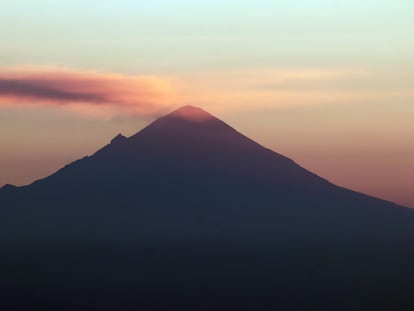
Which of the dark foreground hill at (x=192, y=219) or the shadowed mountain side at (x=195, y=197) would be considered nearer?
the dark foreground hill at (x=192, y=219)

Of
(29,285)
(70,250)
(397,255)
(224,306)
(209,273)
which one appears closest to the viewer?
(224,306)

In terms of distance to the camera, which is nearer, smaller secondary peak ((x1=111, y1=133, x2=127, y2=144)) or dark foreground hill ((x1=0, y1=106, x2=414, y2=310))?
dark foreground hill ((x1=0, y1=106, x2=414, y2=310))

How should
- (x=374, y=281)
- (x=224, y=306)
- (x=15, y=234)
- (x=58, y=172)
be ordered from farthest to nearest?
(x=58, y=172) < (x=15, y=234) < (x=374, y=281) < (x=224, y=306)

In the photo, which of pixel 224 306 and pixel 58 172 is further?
pixel 58 172

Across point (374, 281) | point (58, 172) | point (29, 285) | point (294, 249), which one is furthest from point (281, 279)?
point (58, 172)

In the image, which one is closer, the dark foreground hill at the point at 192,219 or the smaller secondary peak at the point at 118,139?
the dark foreground hill at the point at 192,219

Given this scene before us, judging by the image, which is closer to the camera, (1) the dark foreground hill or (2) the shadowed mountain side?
(1) the dark foreground hill

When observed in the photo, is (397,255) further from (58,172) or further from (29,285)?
(58,172)

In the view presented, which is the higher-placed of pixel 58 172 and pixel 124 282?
pixel 58 172
